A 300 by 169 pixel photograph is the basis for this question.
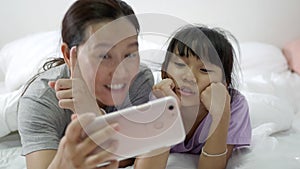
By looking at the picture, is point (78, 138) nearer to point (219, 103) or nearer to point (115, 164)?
point (115, 164)

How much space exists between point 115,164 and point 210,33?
436 mm

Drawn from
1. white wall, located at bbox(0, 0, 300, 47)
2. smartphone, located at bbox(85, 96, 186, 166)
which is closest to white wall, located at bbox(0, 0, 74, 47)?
white wall, located at bbox(0, 0, 300, 47)

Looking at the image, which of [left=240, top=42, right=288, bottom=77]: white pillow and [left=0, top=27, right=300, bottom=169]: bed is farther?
[left=240, top=42, right=288, bottom=77]: white pillow

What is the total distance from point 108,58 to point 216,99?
0.27 metres

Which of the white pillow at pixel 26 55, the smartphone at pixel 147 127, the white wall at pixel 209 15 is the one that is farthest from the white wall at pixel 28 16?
the smartphone at pixel 147 127

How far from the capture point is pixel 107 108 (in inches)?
29.0

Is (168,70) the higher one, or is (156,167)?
(168,70)

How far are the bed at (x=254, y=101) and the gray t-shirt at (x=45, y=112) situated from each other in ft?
0.33

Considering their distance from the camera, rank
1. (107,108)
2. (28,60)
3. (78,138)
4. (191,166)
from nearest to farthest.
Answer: (78,138) → (107,108) → (191,166) → (28,60)

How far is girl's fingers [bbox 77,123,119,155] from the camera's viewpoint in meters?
0.51

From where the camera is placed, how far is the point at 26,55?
1.43 metres

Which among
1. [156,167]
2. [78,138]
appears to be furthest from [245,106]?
[78,138]

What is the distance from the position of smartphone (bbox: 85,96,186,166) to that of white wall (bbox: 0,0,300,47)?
1217 millimetres

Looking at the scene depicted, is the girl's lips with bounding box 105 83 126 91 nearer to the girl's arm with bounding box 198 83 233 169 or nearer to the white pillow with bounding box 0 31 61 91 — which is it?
the girl's arm with bounding box 198 83 233 169
